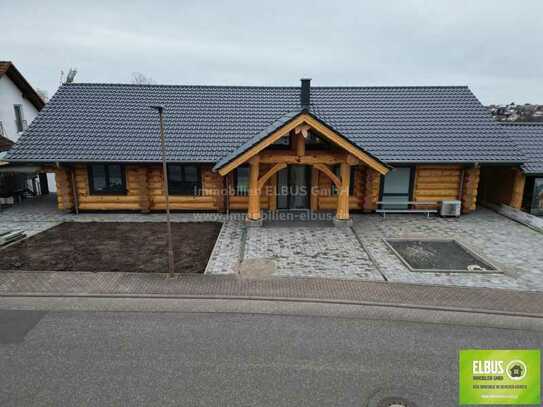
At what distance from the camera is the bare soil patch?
404 inches

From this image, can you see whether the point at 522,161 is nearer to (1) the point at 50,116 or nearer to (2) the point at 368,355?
(2) the point at 368,355

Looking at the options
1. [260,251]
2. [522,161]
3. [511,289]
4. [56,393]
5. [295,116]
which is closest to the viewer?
[56,393]

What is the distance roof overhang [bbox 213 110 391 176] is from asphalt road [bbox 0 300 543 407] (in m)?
6.21

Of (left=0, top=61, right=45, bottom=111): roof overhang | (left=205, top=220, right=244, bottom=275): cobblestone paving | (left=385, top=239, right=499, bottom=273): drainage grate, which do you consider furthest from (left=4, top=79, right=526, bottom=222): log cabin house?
(left=0, top=61, right=45, bottom=111): roof overhang

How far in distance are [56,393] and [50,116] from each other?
567 inches

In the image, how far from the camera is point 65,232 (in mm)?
13188

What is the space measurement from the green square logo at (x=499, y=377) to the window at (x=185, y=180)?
11.9 metres

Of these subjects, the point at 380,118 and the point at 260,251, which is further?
the point at 380,118

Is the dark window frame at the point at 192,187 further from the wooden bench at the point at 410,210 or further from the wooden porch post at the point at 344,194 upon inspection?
the wooden bench at the point at 410,210

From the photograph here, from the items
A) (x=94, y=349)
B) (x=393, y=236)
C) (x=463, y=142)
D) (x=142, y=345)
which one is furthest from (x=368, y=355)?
(x=463, y=142)

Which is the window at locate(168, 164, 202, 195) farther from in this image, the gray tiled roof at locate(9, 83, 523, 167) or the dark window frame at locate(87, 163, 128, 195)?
the dark window frame at locate(87, 163, 128, 195)

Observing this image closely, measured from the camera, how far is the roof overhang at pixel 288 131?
12383 millimetres

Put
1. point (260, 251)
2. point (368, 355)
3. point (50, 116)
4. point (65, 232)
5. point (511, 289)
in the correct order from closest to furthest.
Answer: point (368, 355)
point (511, 289)
point (260, 251)
point (65, 232)
point (50, 116)

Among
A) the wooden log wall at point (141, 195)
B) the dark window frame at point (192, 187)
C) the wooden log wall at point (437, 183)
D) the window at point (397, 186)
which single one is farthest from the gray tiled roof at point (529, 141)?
the dark window frame at point (192, 187)
